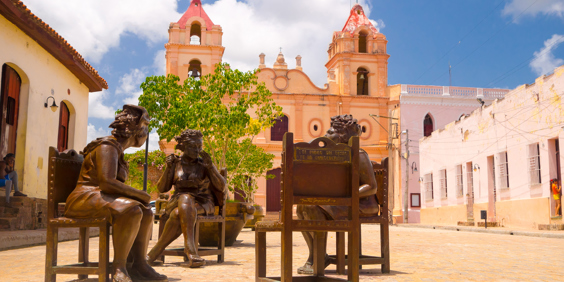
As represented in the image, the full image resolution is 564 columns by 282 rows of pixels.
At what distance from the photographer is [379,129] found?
3481 cm

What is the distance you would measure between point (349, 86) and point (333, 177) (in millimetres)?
31574

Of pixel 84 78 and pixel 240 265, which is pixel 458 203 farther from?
pixel 240 265

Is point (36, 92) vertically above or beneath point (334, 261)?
above

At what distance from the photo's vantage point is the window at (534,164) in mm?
19719

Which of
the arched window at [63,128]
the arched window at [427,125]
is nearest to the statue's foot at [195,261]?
the arched window at [63,128]

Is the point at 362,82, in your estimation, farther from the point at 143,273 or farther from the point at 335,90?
the point at 143,273

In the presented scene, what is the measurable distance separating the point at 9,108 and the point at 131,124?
9.67 metres

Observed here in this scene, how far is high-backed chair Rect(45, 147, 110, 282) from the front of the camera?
3.77 meters

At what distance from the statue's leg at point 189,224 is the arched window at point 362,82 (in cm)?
3040

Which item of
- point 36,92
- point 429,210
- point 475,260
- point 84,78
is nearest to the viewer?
point 475,260

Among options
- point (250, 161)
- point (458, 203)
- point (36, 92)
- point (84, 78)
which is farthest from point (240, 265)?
point (458, 203)

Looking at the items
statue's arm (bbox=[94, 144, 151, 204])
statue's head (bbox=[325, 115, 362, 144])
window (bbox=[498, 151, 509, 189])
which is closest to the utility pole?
window (bbox=[498, 151, 509, 189])

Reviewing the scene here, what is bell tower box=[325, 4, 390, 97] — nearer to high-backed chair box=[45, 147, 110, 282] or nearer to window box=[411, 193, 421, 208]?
window box=[411, 193, 421, 208]

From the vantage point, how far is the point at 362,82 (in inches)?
1409
